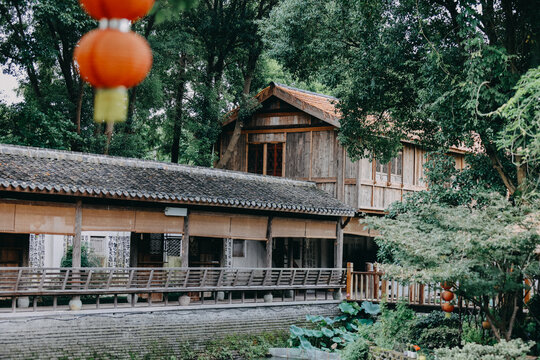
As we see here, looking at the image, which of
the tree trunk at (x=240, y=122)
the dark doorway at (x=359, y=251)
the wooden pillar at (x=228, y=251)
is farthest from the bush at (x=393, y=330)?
the tree trunk at (x=240, y=122)

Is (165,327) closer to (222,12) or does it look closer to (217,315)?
(217,315)

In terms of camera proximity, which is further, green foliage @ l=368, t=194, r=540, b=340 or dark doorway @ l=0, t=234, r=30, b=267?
dark doorway @ l=0, t=234, r=30, b=267

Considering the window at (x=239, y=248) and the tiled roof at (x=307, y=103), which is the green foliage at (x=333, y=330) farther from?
the tiled roof at (x=307, y=103)

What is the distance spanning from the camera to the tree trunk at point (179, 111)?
22.2m

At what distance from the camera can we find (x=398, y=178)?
2100cm

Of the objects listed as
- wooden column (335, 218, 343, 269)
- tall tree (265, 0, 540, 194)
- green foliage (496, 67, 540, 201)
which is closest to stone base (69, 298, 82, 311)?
tall tree (265, 0, 540, 194)

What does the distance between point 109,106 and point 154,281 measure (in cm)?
1268

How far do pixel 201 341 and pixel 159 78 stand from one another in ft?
32.2

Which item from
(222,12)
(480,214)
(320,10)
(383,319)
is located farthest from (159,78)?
(480,214)

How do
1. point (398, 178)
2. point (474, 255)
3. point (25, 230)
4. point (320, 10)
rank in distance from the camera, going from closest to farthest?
1. point (474, 255)
2. point (25, 230)
3. point (320, 10)
4. point (398, 178)

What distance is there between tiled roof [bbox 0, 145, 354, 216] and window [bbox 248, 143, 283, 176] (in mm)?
1862

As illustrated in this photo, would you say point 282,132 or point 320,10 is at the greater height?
point 320,10

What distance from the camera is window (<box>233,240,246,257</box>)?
18944mm

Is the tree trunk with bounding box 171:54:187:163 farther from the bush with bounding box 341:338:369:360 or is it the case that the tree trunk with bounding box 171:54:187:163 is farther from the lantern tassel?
the lantern tassel
